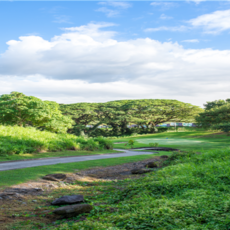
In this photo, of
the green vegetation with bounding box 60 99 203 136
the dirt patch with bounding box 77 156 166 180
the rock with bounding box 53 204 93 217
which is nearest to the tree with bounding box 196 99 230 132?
the green vegetation with bounding box 60 99 203 136

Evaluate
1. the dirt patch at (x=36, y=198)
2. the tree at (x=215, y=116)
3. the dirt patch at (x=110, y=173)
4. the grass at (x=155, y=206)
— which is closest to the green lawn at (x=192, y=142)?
the tree at (x=215, y=116)

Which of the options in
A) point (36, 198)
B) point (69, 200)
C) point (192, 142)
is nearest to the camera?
point (69, 200)

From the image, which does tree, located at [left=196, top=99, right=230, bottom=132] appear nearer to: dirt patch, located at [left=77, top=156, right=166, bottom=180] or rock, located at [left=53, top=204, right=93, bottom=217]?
dirt patch, located at [left=77, top=156, right=166, bottom=180]

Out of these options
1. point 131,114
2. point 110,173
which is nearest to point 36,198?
point 110,173

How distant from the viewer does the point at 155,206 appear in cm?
421

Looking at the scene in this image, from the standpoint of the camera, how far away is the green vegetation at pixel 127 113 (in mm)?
42344

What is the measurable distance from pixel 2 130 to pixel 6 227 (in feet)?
44.1

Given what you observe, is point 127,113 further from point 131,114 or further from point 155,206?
point 155,206

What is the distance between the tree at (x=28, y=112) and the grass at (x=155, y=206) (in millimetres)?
14818

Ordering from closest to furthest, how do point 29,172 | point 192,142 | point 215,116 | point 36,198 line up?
point 36,198 < point 29,172 < point 192,142 < point 215,116

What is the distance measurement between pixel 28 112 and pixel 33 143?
640 cm

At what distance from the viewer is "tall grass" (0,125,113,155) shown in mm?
13086

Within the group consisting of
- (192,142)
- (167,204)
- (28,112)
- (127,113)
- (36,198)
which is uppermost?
(127,113)

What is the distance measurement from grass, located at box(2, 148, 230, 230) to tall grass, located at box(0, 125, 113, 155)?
8020mm
